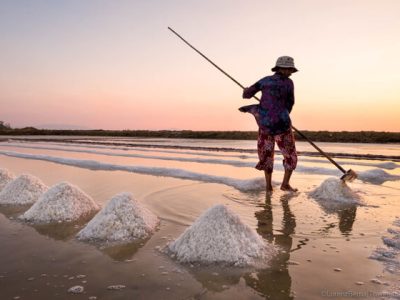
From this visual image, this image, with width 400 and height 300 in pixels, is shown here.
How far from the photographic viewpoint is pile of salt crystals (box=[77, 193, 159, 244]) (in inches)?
139

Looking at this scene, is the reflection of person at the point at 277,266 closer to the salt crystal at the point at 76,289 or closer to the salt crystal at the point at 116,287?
the salt crystal at the point at 116,287

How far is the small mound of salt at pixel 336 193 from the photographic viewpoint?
5.62 metres

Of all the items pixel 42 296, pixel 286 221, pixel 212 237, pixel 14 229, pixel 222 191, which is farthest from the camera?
pixel 222 191

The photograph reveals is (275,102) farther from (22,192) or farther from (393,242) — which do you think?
(22,192)

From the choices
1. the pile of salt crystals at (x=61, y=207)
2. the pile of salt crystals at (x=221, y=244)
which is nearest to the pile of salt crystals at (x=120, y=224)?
the pile of salt crystals at (x=221, y=244)

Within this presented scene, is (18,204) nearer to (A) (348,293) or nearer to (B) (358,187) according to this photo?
(A) (348,293)

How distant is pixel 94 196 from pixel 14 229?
6.24ft

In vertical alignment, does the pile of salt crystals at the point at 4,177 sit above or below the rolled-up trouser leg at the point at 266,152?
below

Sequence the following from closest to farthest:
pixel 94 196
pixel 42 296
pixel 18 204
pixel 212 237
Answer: pixel 42 296
pixel 212 237
pixel 18 204
pixel 94 196

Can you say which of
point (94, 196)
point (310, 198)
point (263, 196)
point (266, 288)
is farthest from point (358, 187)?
point (266, 288)

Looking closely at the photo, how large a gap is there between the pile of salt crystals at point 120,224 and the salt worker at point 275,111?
3.12m

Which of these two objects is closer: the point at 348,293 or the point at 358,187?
the point at 348,293

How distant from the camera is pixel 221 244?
119 inches

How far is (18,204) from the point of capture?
5141 mm
